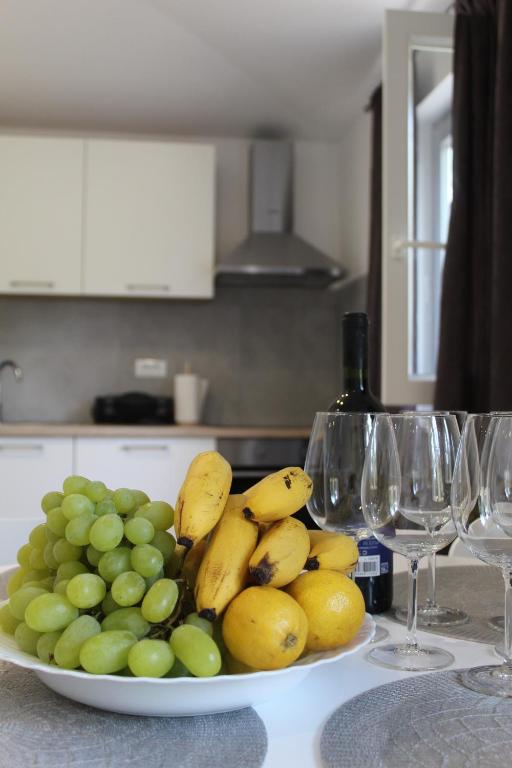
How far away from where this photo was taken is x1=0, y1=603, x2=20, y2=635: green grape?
63cm

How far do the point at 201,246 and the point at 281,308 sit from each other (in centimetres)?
62

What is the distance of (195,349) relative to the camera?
388 centimetres

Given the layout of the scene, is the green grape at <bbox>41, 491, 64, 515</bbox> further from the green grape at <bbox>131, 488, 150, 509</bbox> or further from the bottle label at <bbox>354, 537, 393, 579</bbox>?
the bottle label at <bbox>354, 537, 393, 579</bbox>

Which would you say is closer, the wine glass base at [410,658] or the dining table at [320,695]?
the dining table at [320,695]

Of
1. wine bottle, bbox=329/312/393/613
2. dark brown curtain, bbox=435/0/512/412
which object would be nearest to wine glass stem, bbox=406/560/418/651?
wine bottle, bbox=329/312/393/613

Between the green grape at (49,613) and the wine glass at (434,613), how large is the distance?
0.41 meters

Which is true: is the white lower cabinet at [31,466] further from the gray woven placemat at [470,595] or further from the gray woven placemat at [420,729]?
the gray woven placemat at [420,729]

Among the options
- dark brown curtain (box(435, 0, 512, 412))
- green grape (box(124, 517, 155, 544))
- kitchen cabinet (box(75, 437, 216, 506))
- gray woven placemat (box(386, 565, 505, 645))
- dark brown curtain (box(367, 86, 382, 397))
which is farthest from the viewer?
kitchen cabinet (box(75, 437, 216, 506))

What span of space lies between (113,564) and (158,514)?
0.22 feet

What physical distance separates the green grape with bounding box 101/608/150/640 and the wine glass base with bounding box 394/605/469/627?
0.37 meters

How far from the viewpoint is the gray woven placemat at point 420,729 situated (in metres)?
0.49

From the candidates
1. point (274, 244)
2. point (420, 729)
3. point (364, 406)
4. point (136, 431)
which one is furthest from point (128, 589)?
point (274, 244)

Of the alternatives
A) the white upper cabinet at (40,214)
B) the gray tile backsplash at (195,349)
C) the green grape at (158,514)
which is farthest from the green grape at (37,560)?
the gray tile backsplash at (195,349)

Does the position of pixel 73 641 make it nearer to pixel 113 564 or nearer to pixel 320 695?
pixel 113 564
